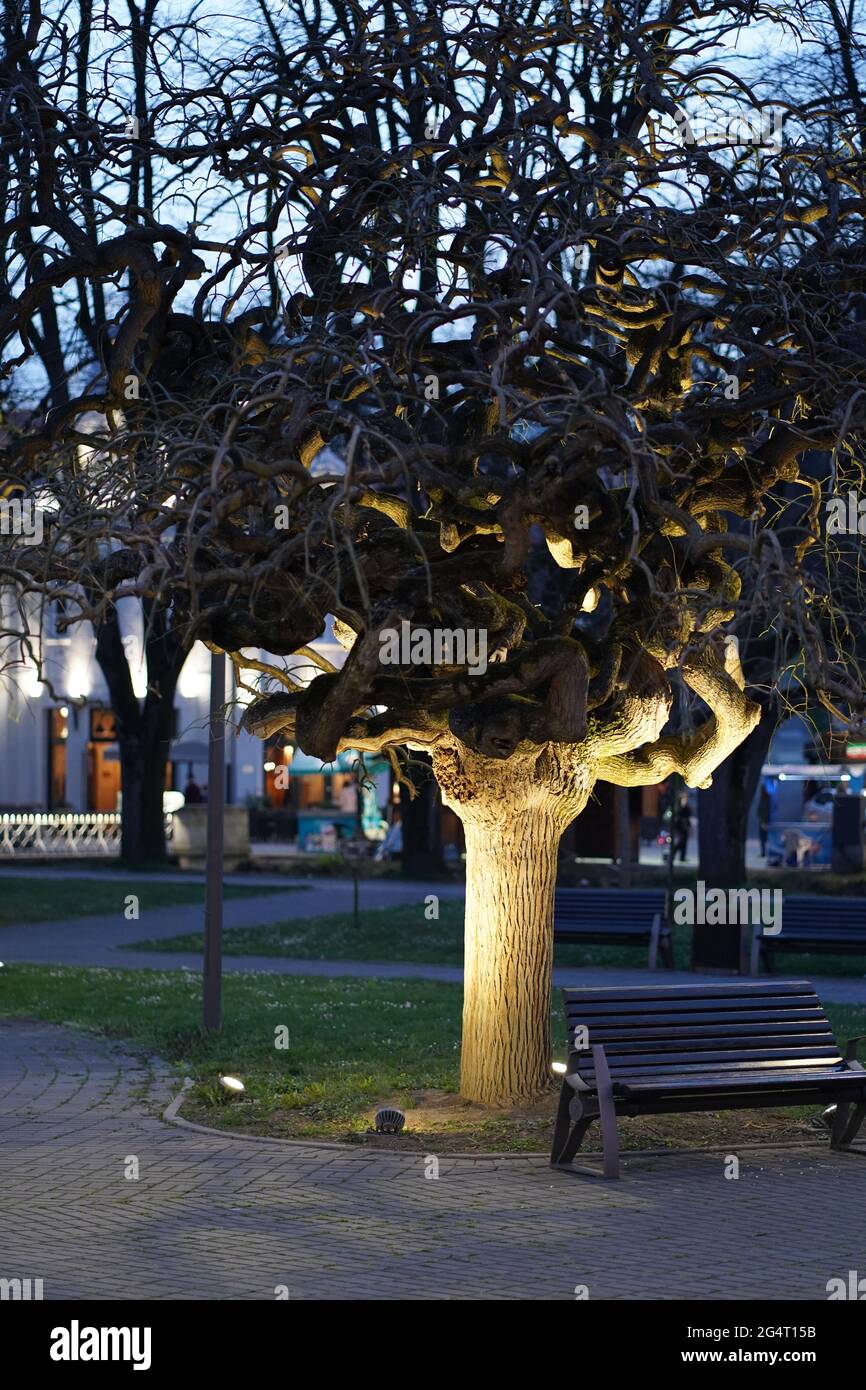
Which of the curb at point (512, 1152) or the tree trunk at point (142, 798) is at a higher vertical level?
the tree trunk at point (142, 798)

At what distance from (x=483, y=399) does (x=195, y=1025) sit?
6.21 metres

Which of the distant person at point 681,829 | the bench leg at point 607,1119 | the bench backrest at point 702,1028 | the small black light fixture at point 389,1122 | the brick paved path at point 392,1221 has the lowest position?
the brick paved path at point 392,1221

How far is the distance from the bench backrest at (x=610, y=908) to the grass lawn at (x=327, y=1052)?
283 cm

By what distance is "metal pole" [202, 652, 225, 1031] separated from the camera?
13242mm

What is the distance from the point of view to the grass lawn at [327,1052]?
10.4 m

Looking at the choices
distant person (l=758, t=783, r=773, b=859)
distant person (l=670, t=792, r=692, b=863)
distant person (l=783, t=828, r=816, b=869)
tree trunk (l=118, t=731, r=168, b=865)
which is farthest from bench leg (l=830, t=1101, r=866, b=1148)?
distant person (l=758, t=783, r=773, b=859)

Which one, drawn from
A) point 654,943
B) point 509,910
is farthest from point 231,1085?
point 654,943

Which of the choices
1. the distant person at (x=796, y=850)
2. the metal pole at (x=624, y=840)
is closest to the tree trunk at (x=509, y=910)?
the metal pole at (x=624, y=840)

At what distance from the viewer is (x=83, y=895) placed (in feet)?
93.8

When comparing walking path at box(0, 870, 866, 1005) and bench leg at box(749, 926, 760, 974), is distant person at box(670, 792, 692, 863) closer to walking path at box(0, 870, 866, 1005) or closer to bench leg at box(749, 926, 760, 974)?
walking path at box(0, 870, 866, 1005)

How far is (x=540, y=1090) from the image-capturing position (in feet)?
35.8

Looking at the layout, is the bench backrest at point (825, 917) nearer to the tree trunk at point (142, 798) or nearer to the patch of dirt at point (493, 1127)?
the patch of dirt at point (493, 1127)

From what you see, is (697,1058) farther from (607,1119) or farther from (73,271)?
(73,271)

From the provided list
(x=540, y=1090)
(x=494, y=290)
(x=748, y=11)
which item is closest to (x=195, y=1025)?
(x=540, y=1090)
